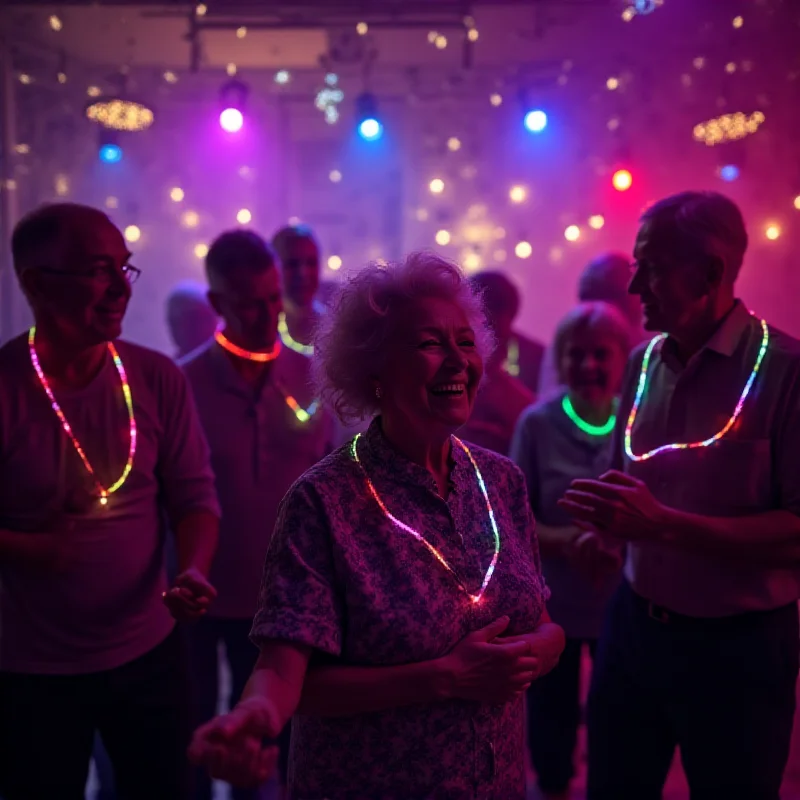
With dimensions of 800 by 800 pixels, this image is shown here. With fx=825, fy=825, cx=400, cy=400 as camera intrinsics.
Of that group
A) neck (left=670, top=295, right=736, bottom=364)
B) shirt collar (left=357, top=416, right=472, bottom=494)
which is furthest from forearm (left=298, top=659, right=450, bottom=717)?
neck (left=670, top=295, right=736, bottom=364)

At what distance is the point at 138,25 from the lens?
548cm

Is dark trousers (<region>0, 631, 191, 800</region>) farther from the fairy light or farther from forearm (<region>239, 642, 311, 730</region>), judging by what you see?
the fairy light

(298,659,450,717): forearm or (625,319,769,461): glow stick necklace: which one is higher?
(625,319,769,461): glow stick necklace

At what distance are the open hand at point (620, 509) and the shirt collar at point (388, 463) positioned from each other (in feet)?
1.20

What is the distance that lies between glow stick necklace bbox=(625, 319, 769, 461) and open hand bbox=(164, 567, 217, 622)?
1.10 m

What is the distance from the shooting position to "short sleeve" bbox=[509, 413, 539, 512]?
262 centimetres

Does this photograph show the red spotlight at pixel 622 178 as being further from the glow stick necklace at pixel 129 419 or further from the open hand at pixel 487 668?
the open hand at pixel 487 668

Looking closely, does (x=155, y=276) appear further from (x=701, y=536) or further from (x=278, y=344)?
(x=701, y=536)

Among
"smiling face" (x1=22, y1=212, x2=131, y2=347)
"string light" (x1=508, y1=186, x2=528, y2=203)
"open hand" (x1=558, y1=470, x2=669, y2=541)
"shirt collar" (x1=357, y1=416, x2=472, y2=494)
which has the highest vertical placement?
"string light" (x1=508, y1=186, x2=528, y2=203)

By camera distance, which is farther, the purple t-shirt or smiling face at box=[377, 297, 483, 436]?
the purple t-shirt

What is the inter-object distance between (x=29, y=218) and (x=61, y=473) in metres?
0.62

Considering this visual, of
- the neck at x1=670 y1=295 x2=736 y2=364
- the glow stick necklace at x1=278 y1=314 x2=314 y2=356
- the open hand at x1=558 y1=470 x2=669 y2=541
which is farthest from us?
the glow stick necklace at x1=278 y1=314 x2=314 y2=356

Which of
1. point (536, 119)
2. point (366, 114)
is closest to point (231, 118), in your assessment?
→ point (366, 114)

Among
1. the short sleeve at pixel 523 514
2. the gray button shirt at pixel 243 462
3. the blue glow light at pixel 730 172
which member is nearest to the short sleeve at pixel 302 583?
the short sleeve at pixel 523 514
